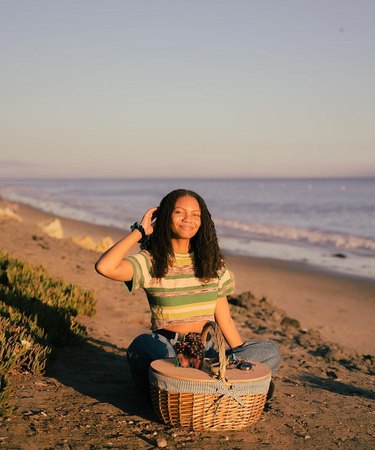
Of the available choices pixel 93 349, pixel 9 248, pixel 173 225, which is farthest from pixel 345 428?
pixel 9 248

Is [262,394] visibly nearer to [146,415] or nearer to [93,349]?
[146,415]

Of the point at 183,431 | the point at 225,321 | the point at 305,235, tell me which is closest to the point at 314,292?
the point at 225,321

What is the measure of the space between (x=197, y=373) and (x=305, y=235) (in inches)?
966

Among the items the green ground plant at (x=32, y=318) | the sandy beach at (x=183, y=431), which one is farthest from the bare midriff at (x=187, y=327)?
the green ground plant at (x=32, y=318)

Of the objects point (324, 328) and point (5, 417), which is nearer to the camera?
point (5, 417)

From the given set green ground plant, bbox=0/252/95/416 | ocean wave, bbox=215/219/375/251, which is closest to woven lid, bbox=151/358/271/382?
green ground plant, bbox=0/252/95/416

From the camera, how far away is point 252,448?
402 centimetres

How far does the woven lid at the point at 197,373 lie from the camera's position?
3.98 m

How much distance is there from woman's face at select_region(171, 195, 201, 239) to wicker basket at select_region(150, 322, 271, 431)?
79 centimetres

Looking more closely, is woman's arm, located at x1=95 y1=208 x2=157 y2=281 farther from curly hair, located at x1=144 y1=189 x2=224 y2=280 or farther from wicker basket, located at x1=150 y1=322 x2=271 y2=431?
wicker basket, located at x1=150 y1=322 x2=271 y2=431

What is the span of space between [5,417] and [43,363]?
109cm

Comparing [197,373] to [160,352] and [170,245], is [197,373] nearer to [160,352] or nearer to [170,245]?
[160,352]

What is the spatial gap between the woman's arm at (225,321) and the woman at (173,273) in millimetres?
124

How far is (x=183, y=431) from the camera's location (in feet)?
13.7
